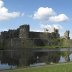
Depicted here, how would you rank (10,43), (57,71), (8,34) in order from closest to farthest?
(57,71) → (10,43) → (8,34)

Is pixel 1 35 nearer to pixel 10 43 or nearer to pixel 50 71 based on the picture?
pixel 10 43

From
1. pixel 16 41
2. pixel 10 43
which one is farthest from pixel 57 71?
pixel 16 41

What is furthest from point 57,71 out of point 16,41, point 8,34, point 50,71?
point 8,34

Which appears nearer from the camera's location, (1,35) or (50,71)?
(50,71)

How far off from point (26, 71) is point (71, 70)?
4.00 m

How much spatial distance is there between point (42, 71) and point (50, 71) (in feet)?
2.46

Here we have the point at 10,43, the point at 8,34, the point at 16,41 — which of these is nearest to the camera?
the point at 10,43

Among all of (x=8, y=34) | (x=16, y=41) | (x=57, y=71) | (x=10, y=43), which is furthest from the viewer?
(x=8, y=34)

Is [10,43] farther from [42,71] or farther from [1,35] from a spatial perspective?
[42,71]

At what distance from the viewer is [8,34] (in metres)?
199

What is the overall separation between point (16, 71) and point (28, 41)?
169 metres

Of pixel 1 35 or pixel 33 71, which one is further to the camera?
pixel 1 35

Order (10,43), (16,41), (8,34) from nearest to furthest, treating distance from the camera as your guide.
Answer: (10,43)
(16,41)
(8,34)

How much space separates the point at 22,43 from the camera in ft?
586
